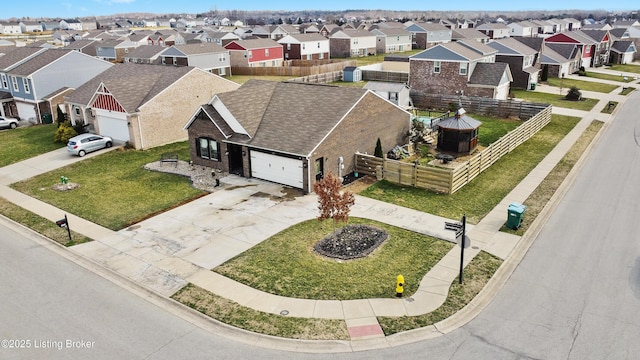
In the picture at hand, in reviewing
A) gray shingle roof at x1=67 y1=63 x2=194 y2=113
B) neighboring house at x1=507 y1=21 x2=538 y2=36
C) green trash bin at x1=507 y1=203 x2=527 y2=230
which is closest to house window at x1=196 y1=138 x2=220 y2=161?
gray shingle roof at x1=67 y1=63 x2=194 y2=113

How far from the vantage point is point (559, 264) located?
733 inches

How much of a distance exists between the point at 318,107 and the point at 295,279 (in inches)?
572

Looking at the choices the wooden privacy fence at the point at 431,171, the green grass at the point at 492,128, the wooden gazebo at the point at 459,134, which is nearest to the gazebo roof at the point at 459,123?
the wooden gazebo at the point at 459,134

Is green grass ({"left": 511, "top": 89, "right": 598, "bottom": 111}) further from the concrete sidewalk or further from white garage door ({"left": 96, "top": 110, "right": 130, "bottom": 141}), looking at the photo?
white garage door ({"left": 96, "top": 110, "right": 130, "bottom": 141})

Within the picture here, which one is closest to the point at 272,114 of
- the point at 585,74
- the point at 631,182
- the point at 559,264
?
the point at 559,264

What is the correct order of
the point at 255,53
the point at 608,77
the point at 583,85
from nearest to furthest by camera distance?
the point at 583,85, the point at 608,77, the point at 255,53

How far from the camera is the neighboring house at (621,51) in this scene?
86.9m

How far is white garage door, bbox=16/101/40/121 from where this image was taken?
47.6 meters

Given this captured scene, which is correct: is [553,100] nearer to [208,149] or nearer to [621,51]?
[208,149]

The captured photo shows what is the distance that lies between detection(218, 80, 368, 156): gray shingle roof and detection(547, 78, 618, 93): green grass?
43672mm

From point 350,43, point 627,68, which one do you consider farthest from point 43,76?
point 627,68

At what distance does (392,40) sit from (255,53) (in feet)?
141

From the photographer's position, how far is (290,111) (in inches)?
1180

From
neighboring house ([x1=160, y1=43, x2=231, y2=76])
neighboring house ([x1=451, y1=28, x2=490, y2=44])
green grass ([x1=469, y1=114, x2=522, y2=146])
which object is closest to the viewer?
green grass ([x1=469, y1=114, x2=522, y2=146])
